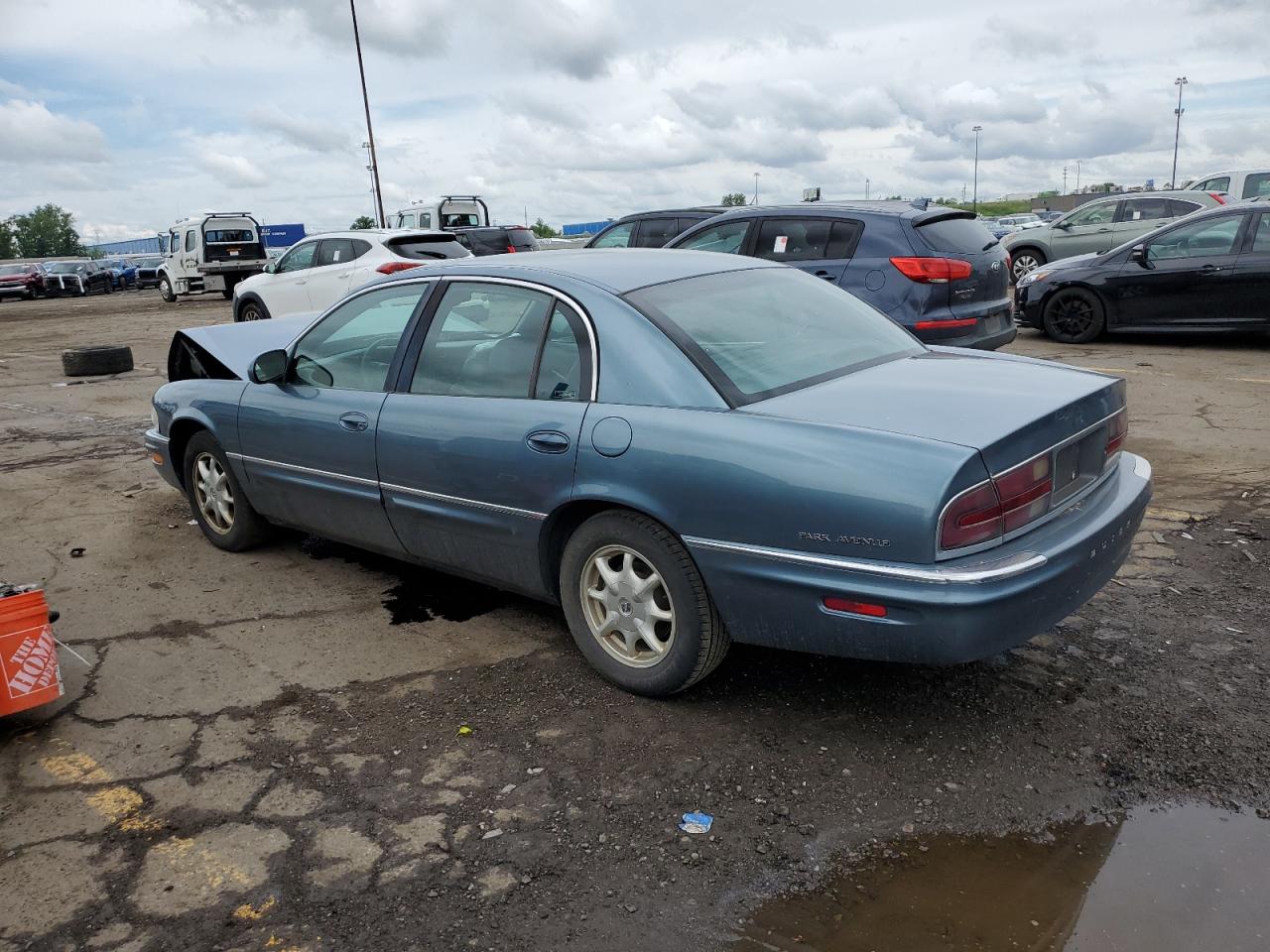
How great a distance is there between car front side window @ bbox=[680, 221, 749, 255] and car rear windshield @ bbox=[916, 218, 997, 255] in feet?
5.75

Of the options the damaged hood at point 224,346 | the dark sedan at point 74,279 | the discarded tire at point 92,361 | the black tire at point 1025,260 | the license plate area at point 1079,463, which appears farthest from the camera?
the dark sedan at point 74,279

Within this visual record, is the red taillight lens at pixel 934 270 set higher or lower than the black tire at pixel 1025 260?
higher

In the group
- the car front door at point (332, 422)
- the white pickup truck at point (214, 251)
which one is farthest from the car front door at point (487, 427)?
the white pickup truck at point (214, 251)

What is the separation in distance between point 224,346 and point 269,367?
1147mm

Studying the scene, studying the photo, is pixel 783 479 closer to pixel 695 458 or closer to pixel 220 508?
pixel 695 458

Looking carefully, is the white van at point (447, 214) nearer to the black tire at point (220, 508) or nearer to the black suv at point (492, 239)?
the black suv at point (492, 239)

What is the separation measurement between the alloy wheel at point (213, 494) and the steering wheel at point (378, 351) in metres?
1.23

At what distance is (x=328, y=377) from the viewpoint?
4582mm

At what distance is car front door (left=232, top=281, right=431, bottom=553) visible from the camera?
4305 mm

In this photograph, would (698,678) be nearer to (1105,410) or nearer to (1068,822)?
(1068,822)

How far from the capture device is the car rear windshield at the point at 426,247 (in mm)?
14266

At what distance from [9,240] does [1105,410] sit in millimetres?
110920

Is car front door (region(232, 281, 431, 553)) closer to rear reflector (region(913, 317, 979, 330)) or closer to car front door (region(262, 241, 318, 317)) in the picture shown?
rear reflector (region(913, 317, 979, 330))

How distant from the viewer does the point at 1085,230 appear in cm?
1748
